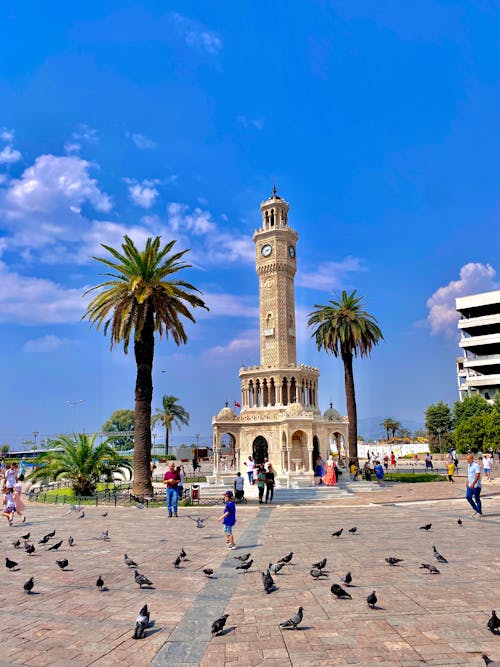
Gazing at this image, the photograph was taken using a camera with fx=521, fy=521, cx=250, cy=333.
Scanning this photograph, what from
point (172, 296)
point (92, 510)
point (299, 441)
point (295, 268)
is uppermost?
point (295, 268)

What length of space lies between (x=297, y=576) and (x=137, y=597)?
303 cm

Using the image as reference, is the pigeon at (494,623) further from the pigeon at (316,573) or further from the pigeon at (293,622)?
the pigeon at (316,573)

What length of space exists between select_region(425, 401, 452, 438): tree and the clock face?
39.0m

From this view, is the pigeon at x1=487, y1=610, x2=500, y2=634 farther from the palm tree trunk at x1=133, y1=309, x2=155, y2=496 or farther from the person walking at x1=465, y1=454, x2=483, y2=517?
the palm tree trunk at x1=133, y1=309, x2=155, y2=496

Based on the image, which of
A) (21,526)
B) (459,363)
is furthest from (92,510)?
(459,363)

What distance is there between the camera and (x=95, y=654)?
21.0 ft

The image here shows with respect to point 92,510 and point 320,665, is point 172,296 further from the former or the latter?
point 320,665

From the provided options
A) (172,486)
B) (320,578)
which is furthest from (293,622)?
(172,486)

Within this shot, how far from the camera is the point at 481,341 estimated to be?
7100 centimetres

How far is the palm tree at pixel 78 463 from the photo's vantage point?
2550 centimetres

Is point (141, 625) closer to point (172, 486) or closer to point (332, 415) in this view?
point (172, 486)

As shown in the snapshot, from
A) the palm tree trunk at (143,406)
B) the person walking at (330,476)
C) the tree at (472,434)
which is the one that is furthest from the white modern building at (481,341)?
the palm tree trunk at (143,406)

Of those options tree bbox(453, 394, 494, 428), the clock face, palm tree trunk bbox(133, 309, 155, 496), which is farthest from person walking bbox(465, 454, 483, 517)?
tree bbox(453, 394, 494, 428)

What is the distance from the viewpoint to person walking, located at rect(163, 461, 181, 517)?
18.8 m
